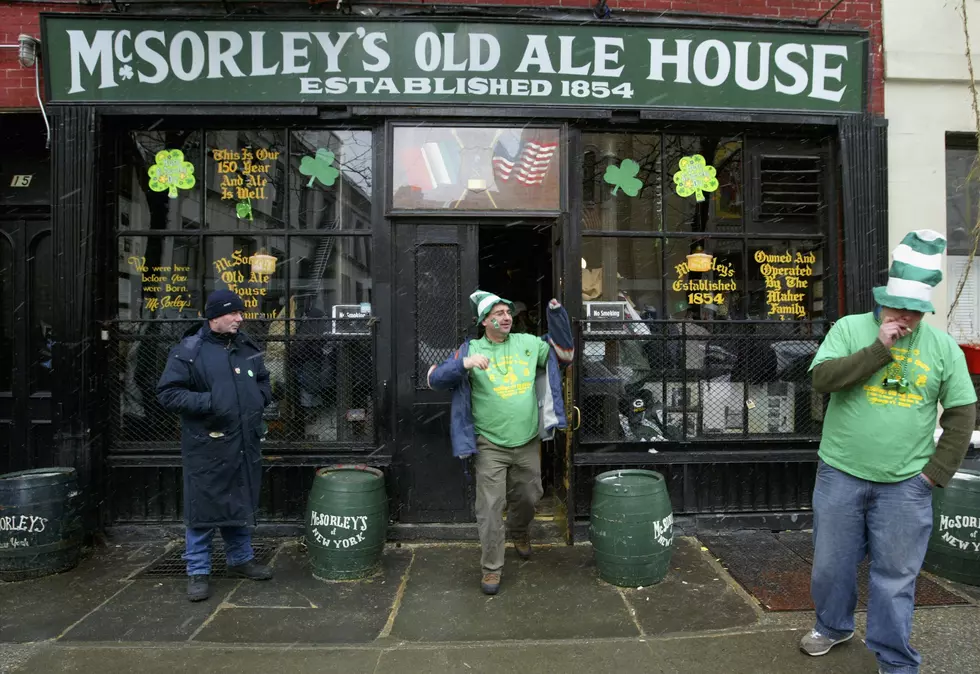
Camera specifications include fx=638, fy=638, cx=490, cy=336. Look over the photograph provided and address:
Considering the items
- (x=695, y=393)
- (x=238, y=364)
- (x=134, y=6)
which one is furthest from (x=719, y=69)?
(x=134, y=6)

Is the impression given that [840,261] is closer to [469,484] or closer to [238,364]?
[469,484]

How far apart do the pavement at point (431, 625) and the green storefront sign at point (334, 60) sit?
3.80 metres

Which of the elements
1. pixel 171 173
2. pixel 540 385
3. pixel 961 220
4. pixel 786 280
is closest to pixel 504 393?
pixel 540 385

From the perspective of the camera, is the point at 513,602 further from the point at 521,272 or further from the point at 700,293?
the point at 521,272

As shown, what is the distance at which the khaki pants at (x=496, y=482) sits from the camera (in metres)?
4.34

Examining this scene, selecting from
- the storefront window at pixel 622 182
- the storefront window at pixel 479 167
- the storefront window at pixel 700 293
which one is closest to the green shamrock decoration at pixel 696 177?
the storefront window at pixel 700 293

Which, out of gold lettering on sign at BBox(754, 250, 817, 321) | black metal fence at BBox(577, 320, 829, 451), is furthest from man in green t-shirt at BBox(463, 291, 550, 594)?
gold lettering on sign at BBox(754, 250, 817, 321)

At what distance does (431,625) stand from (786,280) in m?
4.22

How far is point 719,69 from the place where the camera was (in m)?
5.49

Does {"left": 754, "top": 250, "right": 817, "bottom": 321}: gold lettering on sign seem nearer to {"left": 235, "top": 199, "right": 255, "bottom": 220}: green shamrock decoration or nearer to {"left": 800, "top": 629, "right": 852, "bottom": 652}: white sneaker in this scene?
{"left": 800, "top": 629, "right": 852, "bottom": 652}: white sneaker

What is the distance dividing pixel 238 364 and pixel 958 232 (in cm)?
645

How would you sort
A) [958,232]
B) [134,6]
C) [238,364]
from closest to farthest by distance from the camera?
1. [238,364]
2. [134,6]
3. [958,232]

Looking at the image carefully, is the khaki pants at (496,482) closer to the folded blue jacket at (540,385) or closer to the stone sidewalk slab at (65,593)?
the folded blue jacket at (540,385)

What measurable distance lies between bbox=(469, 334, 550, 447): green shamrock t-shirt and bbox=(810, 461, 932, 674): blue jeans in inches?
72.4
